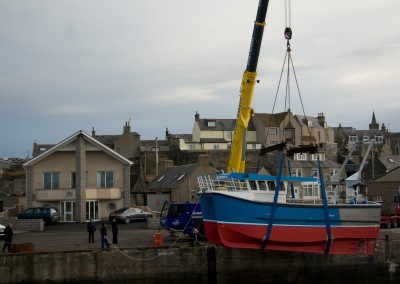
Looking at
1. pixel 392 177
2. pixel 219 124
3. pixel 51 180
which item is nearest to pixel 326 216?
pixel 51 180

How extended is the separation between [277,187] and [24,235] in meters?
17.4

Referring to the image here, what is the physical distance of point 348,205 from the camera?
26250mm

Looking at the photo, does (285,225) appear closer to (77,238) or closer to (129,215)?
(77,238)

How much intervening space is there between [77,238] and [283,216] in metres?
12.9

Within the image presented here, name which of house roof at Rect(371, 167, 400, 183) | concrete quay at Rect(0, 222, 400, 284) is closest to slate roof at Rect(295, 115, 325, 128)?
house roof at Rect(371, 167, 400, 183)

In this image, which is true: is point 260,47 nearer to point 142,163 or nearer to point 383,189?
point 383,189

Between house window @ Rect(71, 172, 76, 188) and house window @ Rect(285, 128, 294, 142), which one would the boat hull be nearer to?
house window @ Rect(71, 172, 76, 188)

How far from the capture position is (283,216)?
81.6ft

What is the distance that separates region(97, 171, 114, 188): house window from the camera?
48.7 metres

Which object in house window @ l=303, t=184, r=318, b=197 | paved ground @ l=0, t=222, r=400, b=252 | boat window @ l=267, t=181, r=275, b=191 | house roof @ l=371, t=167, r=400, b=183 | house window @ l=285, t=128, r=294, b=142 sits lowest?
paved ground @ l=0, t=222, r=400, b=252

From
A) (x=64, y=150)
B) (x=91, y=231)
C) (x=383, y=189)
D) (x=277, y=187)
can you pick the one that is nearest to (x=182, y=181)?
(x=64, y=150)

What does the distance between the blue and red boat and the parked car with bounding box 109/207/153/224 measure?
18040 millimetres

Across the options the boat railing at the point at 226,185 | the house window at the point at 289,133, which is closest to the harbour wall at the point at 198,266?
the boat railing at the point at 226,185

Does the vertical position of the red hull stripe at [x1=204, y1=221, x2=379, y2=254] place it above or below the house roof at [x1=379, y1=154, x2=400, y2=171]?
below
